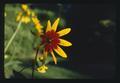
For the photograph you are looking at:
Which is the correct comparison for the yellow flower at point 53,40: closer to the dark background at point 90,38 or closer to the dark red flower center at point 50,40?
the dark red flower center at point 50,40

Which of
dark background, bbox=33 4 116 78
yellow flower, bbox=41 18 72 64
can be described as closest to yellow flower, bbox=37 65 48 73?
yellow flower, bbox=41 18 72 64

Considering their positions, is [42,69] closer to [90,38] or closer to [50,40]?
[50,40]

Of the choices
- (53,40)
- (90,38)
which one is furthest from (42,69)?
(90,38)

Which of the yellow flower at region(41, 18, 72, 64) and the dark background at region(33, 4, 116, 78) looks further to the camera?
the dark background at region(33, 4, 116, 78)

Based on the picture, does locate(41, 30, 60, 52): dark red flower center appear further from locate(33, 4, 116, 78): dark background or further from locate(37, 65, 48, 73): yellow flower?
locate(33, 4, 116, 78): dark background

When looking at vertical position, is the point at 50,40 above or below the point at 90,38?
above
